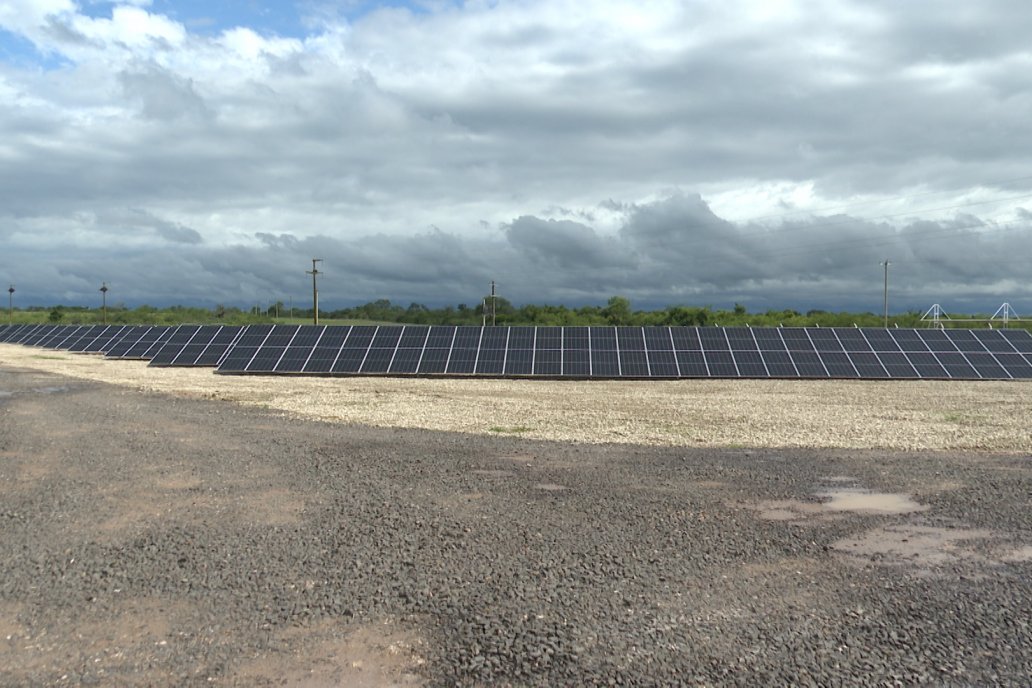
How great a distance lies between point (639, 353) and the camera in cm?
3161

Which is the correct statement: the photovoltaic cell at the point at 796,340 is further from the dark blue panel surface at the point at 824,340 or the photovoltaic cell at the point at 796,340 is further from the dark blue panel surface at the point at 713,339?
the dark blue panel surface at the point at 713,339

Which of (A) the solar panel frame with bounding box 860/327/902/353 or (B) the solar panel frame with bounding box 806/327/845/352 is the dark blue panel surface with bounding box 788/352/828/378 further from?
(A) the solar panel frame with bounding box 860/327/902/353

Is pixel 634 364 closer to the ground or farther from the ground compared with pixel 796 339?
closer to the ground

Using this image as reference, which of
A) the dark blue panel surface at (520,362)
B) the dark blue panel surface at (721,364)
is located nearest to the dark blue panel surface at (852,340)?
the dark blue panel surface at (721,364)

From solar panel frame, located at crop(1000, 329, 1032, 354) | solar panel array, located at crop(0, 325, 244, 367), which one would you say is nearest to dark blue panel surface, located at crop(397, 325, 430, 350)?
solar panel array, located at crop(0, 325, 244, 367)

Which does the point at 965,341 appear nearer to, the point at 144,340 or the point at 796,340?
the point at 796,340

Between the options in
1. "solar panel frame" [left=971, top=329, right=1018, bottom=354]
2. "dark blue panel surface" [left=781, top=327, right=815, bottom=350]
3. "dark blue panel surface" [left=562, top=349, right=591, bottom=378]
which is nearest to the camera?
"dark blue panel surface" [left=562, top=349, right=591, bottom=378]

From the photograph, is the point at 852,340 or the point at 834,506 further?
the point at 852,340

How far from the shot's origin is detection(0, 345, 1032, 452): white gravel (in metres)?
15.2

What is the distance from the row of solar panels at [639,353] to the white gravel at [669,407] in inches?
54.6

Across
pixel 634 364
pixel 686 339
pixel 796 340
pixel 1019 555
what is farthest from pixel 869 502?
pixel 796 340

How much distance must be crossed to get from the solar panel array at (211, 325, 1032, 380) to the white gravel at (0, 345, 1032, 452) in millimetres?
1404

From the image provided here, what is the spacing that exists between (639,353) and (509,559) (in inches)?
988

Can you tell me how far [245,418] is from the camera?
17422 mm
